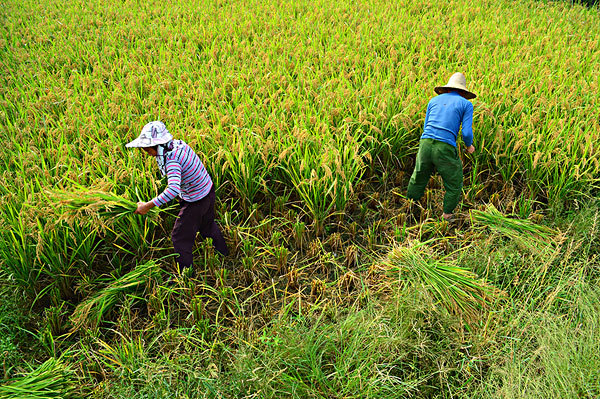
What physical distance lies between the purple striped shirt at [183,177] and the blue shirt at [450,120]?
6.07 feet

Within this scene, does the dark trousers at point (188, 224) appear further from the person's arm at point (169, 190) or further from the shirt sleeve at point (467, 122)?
the shirt sleeve at point (467, 122)

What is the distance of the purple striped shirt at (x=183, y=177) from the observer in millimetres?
2682

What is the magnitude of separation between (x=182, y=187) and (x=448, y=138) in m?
2.10

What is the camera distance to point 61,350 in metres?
2.60

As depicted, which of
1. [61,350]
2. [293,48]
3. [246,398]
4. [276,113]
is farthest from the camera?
[293,48]

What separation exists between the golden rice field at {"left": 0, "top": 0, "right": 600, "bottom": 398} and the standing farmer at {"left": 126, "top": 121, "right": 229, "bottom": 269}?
0.19 metres

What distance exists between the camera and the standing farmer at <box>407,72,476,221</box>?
330 cm

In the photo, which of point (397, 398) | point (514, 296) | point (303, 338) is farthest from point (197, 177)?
point (514, 296)

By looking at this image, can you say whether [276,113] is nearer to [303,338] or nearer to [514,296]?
[303,338]

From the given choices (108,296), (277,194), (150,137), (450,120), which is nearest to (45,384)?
(108,296)

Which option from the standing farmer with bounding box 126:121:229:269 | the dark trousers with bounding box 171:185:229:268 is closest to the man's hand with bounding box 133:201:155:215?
the standing farmer with bounding box 126:121:229:269

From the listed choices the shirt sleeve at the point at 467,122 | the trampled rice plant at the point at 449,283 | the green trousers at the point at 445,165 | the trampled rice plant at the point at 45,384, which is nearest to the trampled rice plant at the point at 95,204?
the trampled rice plant at the point at 45,384

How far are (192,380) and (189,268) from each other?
2.57 feet

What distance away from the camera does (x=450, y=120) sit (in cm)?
329
